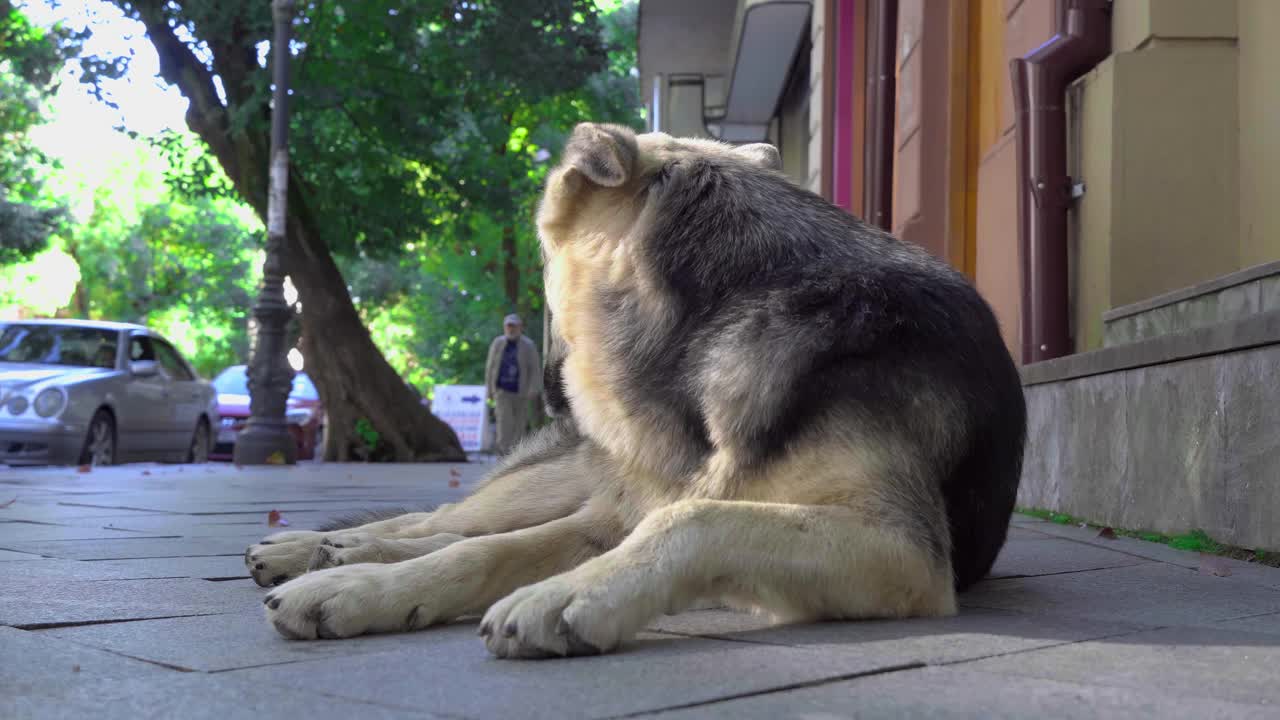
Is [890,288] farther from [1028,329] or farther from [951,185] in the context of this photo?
[951,185]

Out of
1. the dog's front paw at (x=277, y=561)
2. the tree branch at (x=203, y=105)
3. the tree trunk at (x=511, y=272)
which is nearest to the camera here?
the dog's front paw at (x=277, y=561)

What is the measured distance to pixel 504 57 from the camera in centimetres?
1683

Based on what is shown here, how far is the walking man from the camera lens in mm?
17797

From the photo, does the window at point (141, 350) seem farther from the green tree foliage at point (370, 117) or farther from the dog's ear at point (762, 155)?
the dog's ear at point (762, 155)

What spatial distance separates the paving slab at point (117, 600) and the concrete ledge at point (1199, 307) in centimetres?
330

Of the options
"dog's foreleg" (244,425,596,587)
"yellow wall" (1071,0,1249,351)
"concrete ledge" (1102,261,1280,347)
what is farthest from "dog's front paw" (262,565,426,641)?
"yellow wall" (1071,0,1249,351)

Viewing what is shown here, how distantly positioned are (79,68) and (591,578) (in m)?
16.3

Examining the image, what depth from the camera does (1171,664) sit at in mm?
2406

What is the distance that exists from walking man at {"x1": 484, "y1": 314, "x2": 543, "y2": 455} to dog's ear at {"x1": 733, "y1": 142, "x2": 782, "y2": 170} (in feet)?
45.5

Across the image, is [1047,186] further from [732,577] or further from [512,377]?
[512,377]

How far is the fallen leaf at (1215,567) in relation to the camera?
3.95 meters

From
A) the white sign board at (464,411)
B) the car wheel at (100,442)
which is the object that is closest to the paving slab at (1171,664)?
the car wheel at (100,442)

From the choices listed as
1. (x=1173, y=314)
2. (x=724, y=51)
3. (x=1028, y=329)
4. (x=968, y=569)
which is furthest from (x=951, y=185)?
(x=724, y=51)

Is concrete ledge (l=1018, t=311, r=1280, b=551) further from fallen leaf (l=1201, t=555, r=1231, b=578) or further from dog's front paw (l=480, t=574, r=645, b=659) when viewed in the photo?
dog's front paw (l=480, t=574, r=645, b=659)
